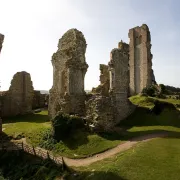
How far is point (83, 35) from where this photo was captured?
27.5 m

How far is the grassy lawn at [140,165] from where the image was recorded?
13680 mm

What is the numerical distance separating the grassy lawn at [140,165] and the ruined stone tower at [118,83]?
8.68 meters

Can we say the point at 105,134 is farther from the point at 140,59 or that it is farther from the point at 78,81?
the point at 140,59

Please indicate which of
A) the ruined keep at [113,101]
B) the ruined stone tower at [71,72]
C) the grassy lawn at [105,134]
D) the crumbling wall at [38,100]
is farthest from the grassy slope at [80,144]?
the crumbling wall at [38,100]

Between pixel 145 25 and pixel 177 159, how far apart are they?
43529 millimetres

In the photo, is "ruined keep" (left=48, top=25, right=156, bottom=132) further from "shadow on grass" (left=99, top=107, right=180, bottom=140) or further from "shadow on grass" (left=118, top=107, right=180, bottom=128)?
"shadow on grass" (left=99, top=107, right=180, bottom=140)

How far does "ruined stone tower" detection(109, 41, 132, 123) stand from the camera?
26.1 m

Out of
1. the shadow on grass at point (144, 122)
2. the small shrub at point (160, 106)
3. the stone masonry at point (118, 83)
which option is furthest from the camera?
the small shrub at point (160, 106)

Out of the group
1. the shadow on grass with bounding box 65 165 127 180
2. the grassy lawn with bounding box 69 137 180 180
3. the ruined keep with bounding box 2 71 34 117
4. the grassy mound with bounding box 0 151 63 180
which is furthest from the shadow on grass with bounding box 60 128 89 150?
the ruined keep with bounding box 2 71 34 117

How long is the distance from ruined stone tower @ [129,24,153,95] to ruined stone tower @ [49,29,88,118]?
97.8ft

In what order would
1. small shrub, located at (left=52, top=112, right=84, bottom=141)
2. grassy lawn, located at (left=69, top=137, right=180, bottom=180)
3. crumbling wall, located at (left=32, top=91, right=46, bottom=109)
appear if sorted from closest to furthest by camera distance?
grassy lawn, located at (left=69, top=137, right=180, bottom=180)
small shrub, located at (left=52, top=112, right=84, bottom=141)
crumbling wall, located at (left=32, top=91, right=46, bottom=109)

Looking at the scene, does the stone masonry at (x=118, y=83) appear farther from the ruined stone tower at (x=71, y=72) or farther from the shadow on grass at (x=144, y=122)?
the ruined stone tower at (x=71, y=72)

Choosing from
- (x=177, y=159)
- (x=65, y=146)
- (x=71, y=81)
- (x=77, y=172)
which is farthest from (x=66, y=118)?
(x=177, y=159)

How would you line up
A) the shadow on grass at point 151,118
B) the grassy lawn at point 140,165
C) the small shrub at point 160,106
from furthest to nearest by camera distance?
the small shrub at point 160,106 → the shadow on grass at point 151,118 → the grassy lawn at point 140,165
